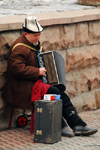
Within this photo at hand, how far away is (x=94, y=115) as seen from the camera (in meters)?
7.65

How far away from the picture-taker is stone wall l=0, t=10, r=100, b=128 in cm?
690

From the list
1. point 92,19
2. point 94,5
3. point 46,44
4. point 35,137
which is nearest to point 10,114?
point 35,137

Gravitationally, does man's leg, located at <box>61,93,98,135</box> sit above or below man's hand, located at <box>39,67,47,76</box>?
below

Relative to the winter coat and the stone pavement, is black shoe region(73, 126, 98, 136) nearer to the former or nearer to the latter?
the stone pavement

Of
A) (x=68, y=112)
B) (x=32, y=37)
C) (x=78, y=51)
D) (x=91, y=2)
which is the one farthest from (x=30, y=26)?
(x=91, y=2)

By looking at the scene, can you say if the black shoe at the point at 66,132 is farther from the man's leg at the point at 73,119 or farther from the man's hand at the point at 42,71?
the man's hand at the point at 42,71

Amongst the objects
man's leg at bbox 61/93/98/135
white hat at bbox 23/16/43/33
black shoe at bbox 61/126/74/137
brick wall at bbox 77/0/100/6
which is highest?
brick wall at bbox 77/0/100/6

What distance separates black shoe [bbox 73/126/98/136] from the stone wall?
1042mm

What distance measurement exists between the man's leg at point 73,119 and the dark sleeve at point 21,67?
580 millimetres

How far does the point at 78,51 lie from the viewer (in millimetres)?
7664

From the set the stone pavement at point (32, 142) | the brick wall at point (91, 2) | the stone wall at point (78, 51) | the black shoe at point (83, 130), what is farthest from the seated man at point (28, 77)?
the brick wall at point (91, 2)

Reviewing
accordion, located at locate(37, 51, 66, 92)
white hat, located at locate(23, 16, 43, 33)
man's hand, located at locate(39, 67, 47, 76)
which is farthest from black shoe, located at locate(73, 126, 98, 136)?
white hat, located at locate(23, 16, 43, 33)

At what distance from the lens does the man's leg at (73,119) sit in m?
6.20

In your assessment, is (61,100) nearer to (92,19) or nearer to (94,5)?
(92,19)
